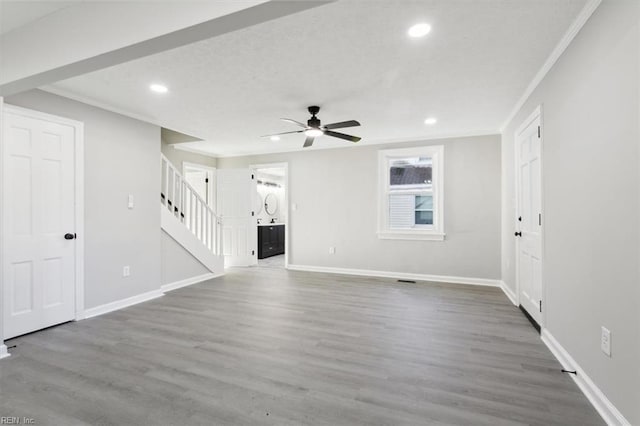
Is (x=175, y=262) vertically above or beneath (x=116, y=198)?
beneath

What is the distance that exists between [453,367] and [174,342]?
2357mm

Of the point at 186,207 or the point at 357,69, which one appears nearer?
the point at 357,69

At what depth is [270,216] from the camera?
913 centimetres

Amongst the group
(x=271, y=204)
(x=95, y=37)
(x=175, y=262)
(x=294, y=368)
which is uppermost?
(x=95, y=37)

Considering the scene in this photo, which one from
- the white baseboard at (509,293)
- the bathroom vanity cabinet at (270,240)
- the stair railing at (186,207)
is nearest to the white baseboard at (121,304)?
the stair railing at (186,207)

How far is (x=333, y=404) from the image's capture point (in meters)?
1.86

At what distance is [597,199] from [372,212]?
3.80m

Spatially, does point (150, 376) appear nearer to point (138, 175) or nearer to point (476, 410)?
point (476, 410)

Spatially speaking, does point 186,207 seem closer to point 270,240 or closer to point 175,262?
point 175,262

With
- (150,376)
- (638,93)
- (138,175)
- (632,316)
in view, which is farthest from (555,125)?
(138,175)

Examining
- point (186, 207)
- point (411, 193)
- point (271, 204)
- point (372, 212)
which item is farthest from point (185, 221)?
point (411, 193)

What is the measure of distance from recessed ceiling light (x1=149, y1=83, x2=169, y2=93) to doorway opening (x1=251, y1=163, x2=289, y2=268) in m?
3.27

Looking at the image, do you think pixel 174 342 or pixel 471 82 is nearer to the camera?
pixel 174 342

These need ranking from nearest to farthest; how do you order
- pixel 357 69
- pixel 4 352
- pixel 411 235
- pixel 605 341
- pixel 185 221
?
pixel 605 341
pixel 4 352
pixel 357 69
pixel 411 235
pixel 185 221
